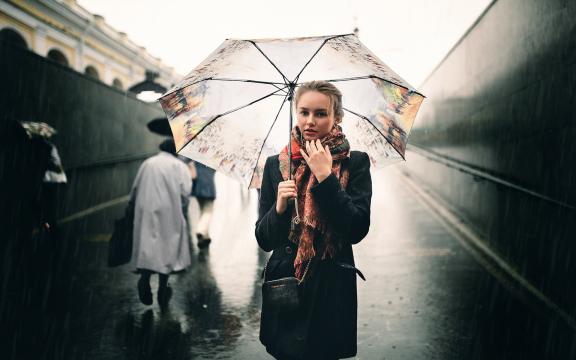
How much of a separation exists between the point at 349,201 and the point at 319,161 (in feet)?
0.69

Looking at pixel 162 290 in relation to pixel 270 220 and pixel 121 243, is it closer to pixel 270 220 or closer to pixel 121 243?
pixel 121 243

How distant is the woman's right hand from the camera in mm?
2260

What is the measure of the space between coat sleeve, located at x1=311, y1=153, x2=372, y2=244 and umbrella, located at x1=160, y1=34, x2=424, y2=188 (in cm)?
47

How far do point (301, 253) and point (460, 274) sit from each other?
4489 mm

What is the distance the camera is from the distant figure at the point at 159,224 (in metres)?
5.21

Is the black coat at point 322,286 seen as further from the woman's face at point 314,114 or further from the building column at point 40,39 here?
the building column at point 40,39

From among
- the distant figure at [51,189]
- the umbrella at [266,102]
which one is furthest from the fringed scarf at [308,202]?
the distant figure at [51,189]

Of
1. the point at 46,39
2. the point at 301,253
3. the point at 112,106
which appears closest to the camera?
the point at 301,253

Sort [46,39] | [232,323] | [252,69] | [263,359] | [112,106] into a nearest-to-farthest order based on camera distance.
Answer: [252,69]
[263,359]
[232,323]
[112,106]
[46,39]

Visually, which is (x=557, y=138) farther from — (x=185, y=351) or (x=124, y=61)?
(x=124, y=61)

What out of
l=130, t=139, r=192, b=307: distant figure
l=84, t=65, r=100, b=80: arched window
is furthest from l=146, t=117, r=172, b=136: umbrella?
l=84, t=65, r=100, b=80: arched window

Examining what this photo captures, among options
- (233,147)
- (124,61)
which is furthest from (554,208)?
(124,61)

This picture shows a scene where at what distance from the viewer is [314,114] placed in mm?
2383

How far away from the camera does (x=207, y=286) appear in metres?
6.01
